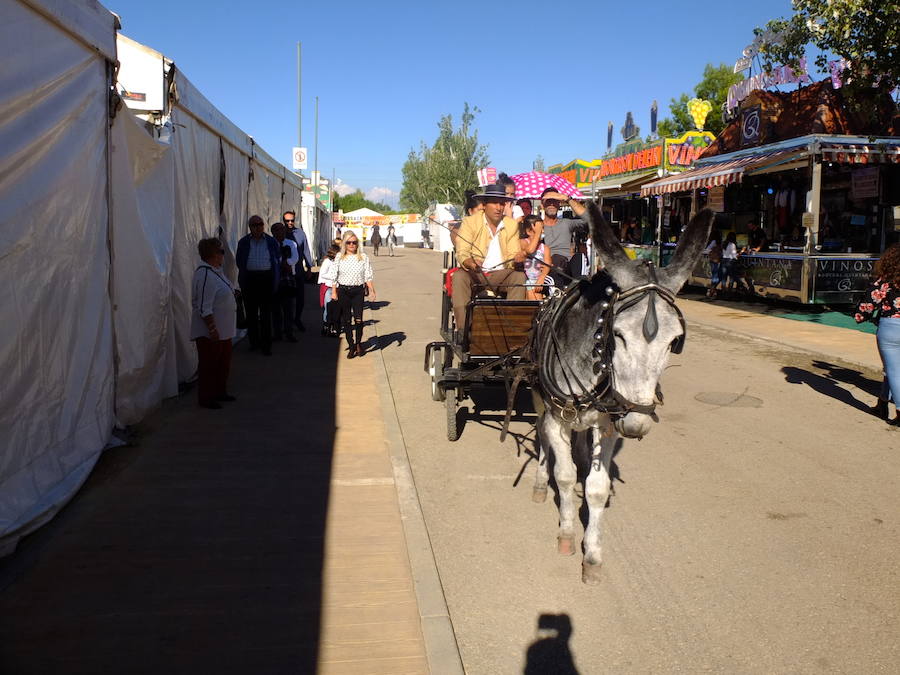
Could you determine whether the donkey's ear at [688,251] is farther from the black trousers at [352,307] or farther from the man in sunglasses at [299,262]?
the man in sunglasses at [299,262]

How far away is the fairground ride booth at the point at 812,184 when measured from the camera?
17641 millimetres

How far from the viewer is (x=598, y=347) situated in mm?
4098

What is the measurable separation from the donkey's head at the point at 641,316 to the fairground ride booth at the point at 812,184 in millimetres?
14309

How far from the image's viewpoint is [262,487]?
5.88 meters

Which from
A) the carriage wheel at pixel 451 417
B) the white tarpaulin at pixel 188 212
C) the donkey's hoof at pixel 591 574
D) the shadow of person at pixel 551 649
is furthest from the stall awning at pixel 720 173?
the shadow of person at pixel 551 649

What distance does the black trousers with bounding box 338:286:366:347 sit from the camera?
11648mm

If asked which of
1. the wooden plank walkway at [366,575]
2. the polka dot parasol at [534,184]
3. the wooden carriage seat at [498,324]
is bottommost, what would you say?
the wooden plank walkway at [366,575]

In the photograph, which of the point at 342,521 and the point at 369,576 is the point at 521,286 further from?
the point at 369,576

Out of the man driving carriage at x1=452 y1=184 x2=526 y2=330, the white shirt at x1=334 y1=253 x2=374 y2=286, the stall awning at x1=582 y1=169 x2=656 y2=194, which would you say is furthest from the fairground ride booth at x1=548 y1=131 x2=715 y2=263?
the man driving carriage at x1=452 y1=184 x2=526 y2=330

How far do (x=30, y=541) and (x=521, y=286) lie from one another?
4.56 m

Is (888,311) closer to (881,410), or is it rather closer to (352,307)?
(881,410)

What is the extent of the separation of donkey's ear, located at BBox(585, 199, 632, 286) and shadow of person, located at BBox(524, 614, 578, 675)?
183 centimetres

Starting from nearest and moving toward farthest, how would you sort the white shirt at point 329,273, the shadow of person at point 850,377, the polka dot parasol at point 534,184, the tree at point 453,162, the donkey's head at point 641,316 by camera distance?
the donkey's head at point 641,316
the shadow of person at point 850,377
the polka dot parasol at point 534,184
the white shirt at point 329,273
the tree at point 453,162

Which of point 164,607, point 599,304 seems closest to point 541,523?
point 599,304
